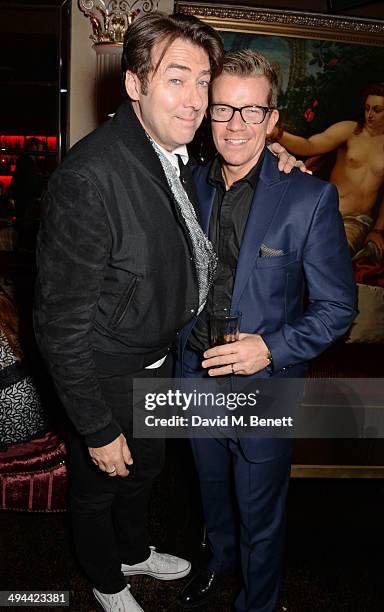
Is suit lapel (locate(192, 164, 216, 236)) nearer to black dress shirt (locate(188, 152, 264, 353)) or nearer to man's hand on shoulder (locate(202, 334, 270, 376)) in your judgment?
black dress shirt (locate(188, 152, 264, 353))

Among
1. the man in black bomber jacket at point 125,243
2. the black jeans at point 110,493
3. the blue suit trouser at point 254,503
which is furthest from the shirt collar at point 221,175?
the blue suit trouser at point 254,503

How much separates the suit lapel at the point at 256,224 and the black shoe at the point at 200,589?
3.68ft

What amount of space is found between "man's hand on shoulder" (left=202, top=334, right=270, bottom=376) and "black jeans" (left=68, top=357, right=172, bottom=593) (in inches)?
11.1

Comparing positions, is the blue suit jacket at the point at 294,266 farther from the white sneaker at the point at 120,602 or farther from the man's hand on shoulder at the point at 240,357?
the white sneaker at the point at 120,602

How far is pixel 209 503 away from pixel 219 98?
1.38 meters

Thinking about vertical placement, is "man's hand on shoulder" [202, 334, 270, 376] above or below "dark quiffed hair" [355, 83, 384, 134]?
below

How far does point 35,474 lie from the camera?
8.36ft

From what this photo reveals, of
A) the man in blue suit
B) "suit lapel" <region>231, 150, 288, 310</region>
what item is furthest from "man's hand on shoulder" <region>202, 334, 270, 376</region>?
"suit lapel" <region>231, 150, 288, 310</region>

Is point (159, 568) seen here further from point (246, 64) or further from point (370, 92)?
point (370, 92)

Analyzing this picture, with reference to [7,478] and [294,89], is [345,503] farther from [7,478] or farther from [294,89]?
[294,89]

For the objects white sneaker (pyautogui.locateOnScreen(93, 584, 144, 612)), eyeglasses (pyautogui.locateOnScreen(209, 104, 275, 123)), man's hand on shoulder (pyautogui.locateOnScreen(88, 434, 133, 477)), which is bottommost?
white sneaker (pyautogui.locateOnScreen(93, 584, 144, 612))

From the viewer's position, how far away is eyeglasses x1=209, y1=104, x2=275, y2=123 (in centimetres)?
175

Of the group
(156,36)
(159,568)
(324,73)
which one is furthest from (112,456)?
(324,73)

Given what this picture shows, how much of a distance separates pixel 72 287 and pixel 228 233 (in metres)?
0.58
